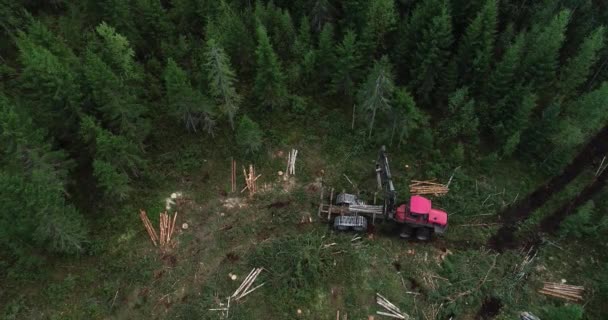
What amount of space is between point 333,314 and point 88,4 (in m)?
33.8

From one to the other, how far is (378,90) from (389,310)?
14.6 meters

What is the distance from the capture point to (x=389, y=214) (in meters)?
26.3

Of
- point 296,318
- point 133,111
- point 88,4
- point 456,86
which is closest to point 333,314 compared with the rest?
point 296,318

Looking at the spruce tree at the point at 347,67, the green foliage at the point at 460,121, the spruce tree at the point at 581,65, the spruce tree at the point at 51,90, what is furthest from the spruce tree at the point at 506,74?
the spruce tree at the point at 51,90

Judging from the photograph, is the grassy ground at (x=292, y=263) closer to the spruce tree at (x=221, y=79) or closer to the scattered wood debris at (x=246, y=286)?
the scattered wood debris at (x=246, y=286)

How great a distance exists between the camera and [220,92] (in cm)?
2892

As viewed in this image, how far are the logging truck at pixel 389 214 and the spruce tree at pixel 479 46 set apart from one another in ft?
35.6

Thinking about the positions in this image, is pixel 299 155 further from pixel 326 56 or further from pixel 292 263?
pixel 292 263

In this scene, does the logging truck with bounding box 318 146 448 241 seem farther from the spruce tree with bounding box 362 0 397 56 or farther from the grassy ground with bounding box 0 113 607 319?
the spruce tree with bounding box 362 0 397 56

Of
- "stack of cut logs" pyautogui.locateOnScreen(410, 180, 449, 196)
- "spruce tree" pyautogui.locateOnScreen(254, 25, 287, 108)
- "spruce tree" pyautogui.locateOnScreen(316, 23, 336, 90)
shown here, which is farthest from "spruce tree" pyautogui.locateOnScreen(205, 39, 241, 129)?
"stack of cut logs" pyautogui.locateOnScreen(410, 180, 449, 196)

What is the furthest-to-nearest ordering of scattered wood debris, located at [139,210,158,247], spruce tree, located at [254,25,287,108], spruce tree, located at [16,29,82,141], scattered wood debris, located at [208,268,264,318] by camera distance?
spruce tree, located at [254,25,287,108]
scattered wood debris, located at [139,210,158,247]
spruce tree, located at [16,29,82,141]
scattered wood debris, located at [208,268,264,318]

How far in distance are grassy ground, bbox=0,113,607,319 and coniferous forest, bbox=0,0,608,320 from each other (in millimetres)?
127

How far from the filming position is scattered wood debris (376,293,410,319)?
23.6m

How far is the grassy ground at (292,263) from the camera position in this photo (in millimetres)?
24062
